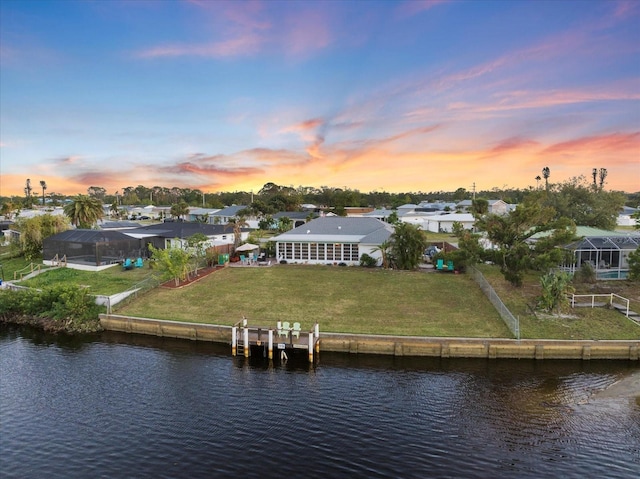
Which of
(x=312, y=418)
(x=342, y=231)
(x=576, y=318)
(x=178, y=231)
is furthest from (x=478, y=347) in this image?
(x=178, y=231)

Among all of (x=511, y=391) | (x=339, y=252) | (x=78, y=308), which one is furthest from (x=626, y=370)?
(x=78, y=308)

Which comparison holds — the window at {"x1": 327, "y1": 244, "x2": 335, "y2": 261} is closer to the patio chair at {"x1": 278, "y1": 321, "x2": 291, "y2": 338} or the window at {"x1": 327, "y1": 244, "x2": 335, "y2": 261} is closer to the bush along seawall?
the patio chair at {"x1": 278, "y1": 321, "x2": 291, "y2": 338}

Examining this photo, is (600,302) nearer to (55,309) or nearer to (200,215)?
(55,309)

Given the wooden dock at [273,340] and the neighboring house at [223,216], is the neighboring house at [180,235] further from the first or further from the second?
the neighboring house at [223,216]


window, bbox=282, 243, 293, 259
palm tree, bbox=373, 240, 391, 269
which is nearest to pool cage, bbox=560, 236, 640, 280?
palm tree, bbox=373, 240, 391, 269

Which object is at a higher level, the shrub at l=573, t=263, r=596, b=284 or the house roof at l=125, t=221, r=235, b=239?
the house roof at l=125, t=221, r=235, b=239
